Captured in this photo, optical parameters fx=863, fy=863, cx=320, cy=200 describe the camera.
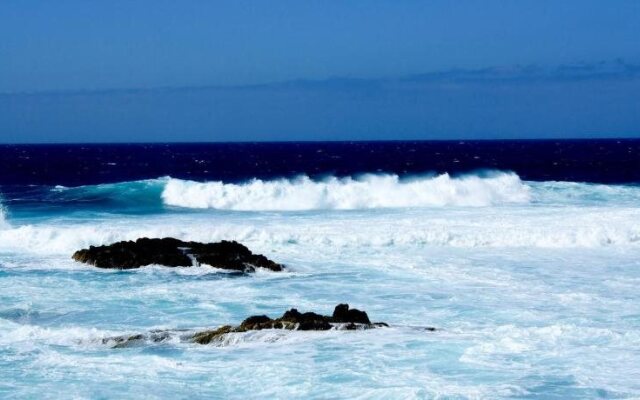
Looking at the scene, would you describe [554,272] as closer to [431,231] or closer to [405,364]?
[431,231]

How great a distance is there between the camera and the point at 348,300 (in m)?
16.8

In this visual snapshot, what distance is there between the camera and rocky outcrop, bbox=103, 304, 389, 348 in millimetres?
13070

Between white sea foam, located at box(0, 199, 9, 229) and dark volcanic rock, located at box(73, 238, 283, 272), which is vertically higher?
dark volcanic rock, located at box(73, 238, 283, 272)

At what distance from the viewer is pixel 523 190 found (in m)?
40.8

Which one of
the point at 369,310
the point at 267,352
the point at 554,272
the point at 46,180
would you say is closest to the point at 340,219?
the point at 554,272

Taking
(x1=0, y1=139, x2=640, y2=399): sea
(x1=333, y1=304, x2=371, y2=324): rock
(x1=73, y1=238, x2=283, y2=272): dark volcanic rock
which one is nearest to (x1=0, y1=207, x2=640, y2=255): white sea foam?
(x1=0, y1=139, x2=640, y2=399): sea

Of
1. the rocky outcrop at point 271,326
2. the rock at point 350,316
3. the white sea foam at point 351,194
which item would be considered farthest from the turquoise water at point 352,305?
the white sea foam at point 351,194

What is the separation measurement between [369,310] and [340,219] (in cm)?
1572

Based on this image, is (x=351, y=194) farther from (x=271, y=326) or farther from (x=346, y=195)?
(x=271, y=326)

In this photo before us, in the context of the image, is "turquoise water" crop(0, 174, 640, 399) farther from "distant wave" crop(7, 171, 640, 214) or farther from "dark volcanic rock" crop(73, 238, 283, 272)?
"distant wave" crop(7, 171, 640, 214)

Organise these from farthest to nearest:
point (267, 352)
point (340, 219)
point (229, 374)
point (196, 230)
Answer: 1. point (340, 219)
2. point (196, 230)
3. point (267, 352)
4. point (229, 374)

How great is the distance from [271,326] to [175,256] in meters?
8.07

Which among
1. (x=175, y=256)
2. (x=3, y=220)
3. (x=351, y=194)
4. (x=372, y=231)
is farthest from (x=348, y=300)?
(x=351, y=194)

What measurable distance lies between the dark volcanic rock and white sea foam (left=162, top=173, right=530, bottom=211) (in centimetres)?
1590
